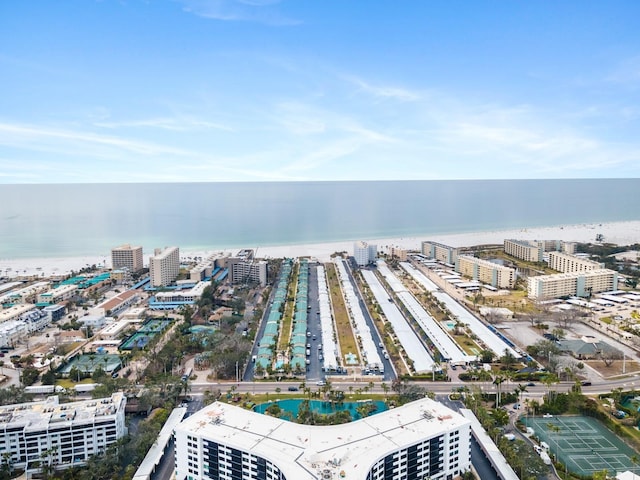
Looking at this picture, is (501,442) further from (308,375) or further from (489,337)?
(489,337)

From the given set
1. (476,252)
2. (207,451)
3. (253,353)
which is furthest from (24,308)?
(476,252)

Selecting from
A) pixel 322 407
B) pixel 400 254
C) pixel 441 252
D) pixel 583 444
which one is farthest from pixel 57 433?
pixel 441 252

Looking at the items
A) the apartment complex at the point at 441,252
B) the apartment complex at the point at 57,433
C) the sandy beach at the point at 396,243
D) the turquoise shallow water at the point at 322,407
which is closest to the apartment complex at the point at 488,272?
the apartment complex at the point at 441,252

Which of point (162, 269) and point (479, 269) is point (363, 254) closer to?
point (479, 269)

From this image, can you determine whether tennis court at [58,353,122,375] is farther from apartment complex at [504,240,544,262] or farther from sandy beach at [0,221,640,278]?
apartment complex at [504,240,544,262]

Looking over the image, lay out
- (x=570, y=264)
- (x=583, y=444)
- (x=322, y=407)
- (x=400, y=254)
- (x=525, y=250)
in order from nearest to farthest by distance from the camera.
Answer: (x=583, y=444) → (x=322, y=407) → (x=570, y=264) → (x=525, y=250) → (x=400, y=254)

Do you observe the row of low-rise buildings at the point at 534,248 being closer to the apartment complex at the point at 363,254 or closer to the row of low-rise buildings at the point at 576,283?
the row of low-rise buildings at the point at 576,283
